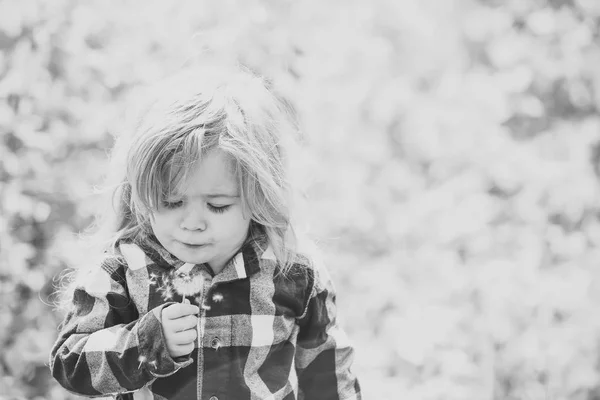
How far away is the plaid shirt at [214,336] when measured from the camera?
4.91 feet

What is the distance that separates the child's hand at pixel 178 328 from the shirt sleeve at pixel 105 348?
1 cm

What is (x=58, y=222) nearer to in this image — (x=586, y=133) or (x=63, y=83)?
(x=63, y=83)

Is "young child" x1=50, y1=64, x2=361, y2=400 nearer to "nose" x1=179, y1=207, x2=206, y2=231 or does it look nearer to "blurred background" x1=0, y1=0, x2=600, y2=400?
"nose" x1=179, y1=207, x2=206, y2=231

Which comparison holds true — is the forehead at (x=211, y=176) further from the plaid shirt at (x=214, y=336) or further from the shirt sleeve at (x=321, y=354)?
the shirt sleeve at (x=321, y=354)

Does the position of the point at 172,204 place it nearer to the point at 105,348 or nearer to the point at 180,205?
the point at 180,205

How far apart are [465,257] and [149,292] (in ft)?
5.98

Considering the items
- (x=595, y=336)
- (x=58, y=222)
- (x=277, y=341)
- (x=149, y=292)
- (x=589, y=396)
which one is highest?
(x=58, y=222)

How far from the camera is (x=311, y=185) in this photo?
9.76 feet

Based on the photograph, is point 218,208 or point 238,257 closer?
point 218,208

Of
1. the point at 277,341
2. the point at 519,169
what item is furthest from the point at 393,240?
the point at 277,341

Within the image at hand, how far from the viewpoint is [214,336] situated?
1.62 metres

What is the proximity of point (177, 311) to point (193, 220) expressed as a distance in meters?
0.17

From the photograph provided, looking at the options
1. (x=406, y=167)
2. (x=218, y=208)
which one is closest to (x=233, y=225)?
(x=218, y=208)

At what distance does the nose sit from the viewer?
1.53 meters
